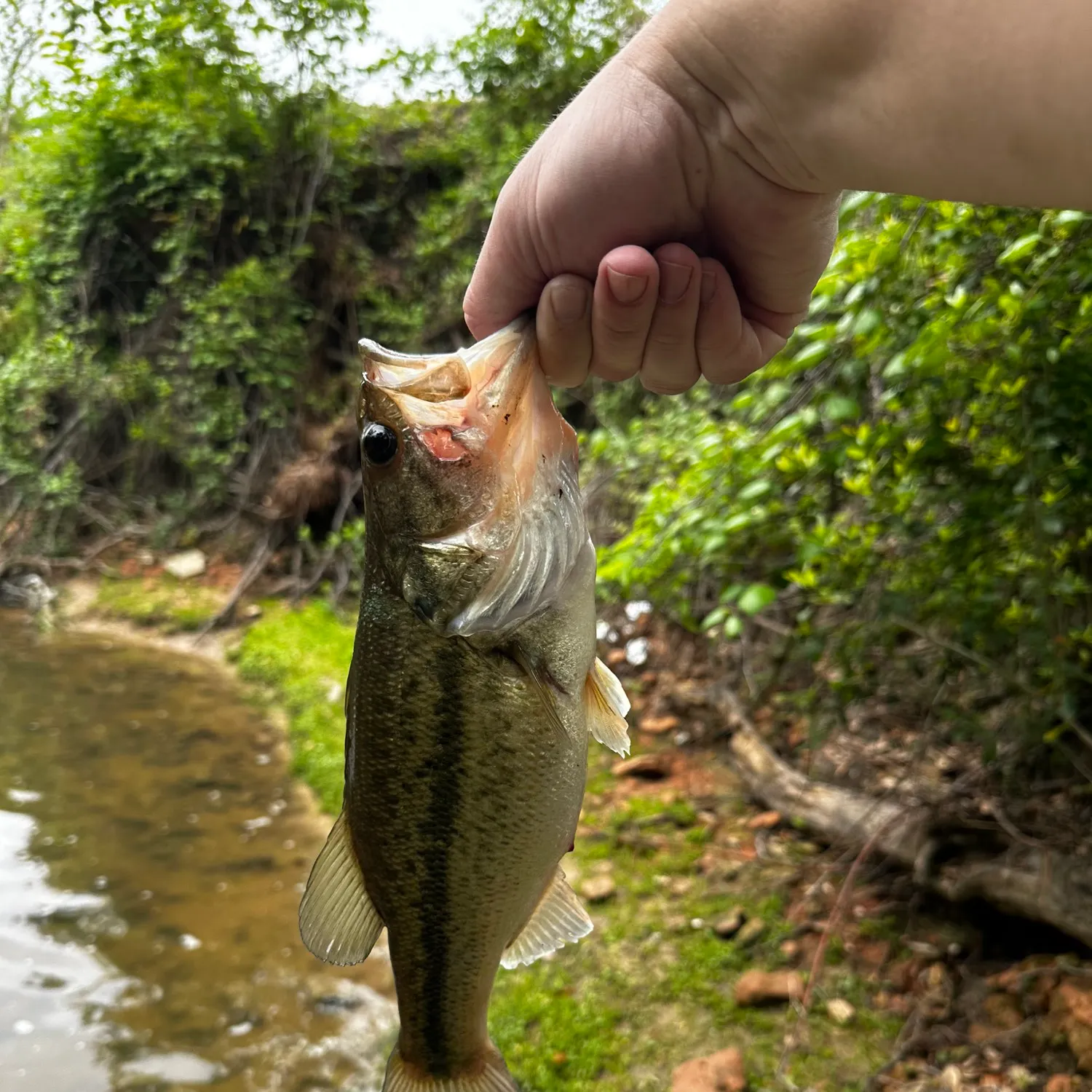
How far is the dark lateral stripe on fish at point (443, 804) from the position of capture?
4.28ft

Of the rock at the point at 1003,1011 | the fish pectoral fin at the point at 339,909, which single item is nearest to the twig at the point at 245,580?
the rock at the point at 1003,1011

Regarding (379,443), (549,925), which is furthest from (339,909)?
(379,443)

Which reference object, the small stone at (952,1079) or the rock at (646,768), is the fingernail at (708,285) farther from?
the rock at (646,768)

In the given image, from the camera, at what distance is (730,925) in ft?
11.4

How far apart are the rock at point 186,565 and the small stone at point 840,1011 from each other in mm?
8336

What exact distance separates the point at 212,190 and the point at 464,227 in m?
3.14

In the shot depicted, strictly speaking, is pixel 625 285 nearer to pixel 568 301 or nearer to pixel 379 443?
pixel 568 301

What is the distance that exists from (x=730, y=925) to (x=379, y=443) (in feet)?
9.78

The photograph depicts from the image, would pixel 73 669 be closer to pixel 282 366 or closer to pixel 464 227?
pixel 282 366

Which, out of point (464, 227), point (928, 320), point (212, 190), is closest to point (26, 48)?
point (212, 190)

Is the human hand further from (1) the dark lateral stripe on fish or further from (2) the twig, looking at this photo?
(2) the twig

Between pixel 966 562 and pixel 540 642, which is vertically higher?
pixel 540 642

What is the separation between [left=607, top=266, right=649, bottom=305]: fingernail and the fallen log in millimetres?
2498

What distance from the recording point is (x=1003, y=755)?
10.0 feet
